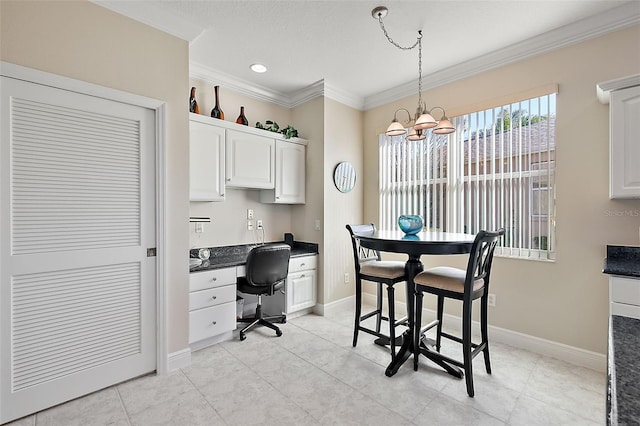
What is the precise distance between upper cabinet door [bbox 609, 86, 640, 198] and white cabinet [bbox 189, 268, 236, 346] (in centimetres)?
316

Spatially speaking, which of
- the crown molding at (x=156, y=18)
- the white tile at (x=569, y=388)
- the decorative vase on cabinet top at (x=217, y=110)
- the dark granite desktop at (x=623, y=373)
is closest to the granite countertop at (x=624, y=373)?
the dark granite desktop at (x=623, y=373)

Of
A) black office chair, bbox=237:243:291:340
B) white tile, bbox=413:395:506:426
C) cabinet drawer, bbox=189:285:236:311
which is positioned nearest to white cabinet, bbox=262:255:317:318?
black office chair, bbox=237:243:291:340

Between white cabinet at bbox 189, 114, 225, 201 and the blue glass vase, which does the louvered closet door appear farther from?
the blue glass vase

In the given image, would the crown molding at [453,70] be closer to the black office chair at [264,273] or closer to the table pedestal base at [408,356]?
the black office chair at [264,273]

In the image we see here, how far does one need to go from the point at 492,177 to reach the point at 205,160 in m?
2.85

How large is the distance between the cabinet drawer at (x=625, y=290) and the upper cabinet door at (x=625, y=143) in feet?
2.13

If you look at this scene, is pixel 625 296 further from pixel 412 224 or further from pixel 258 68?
pixel 258 68

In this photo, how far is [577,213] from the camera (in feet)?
8.25

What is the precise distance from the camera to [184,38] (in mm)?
2467

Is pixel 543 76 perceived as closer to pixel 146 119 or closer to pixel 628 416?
pixel 628 416

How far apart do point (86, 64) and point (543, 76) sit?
11.8 ft

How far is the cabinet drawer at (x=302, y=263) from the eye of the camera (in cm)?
349

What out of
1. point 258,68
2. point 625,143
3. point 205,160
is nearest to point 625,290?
point 625,143

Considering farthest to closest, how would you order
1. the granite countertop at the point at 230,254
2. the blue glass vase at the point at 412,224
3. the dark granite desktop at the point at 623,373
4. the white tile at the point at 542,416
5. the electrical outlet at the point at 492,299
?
1. the electrical outlet at the point at 492,299
2. the granite countertop at the point at 230,254
3. the blue glass vase at the point at 412,224
4. the white tile at the point at 542,416
5. the dark granite desktop at the point at 623,373
